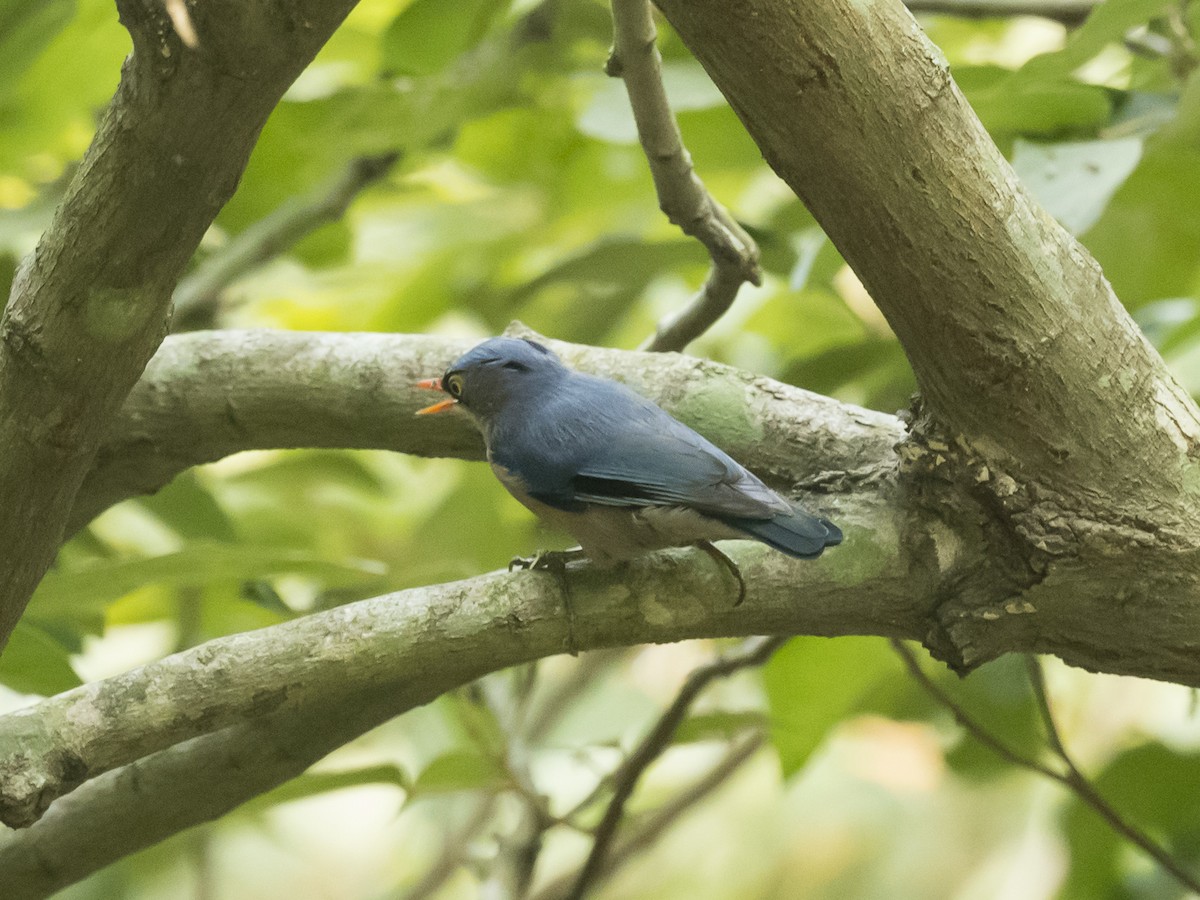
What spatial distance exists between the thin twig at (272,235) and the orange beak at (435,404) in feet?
2.97

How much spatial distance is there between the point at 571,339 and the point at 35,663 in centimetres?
138

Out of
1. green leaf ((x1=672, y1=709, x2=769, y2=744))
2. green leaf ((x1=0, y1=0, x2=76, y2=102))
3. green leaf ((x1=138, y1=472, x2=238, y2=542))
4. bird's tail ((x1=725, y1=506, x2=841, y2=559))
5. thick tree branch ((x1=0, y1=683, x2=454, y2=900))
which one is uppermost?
green leaf ((x1=0, y1=0, x2=76, y2=102))

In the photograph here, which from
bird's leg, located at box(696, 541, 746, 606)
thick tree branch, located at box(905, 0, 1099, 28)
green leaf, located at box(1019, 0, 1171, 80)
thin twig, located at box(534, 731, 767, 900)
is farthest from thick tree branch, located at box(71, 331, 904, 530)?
thick tree branch, located at box(905, 0, 1099, 28)

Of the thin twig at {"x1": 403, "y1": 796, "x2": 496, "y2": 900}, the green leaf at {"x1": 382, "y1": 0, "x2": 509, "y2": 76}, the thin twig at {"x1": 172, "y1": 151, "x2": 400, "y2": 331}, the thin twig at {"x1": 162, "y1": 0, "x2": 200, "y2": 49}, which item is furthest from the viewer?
the thin twig at {"x1": 403, "y1": 796, "x2": 496, "y2": 900}

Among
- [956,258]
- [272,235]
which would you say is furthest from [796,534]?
[272,235]

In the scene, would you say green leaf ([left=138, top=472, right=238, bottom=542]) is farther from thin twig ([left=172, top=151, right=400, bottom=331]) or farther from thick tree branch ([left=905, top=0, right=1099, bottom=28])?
thick tree branch ([left=905, top=0, right=1099, bottom=28])

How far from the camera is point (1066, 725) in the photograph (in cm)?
274

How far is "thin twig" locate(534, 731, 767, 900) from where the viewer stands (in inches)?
95.5

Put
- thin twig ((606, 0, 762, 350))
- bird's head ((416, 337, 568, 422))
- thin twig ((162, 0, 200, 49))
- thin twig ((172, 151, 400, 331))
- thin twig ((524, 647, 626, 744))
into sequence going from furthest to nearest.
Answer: thin twig ((524, 647, 626, 744)), thin twig ((172, 151, 400, 331)), bird's head ((416, 337, 568, 422)), thin twig ((606, 0, 762, 350)), thin twig ((162, 0, 200, 49))

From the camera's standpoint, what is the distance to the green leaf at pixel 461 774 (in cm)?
193

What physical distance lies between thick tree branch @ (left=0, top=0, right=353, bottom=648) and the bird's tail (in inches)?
25.6

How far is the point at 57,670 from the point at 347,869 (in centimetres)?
238

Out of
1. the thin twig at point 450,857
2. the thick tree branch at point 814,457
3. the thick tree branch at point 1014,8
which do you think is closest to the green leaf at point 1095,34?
the thick tree branch at point 814,457

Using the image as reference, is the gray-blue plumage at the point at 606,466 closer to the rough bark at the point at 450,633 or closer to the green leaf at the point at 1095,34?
the rough bark at the point at 450,633
